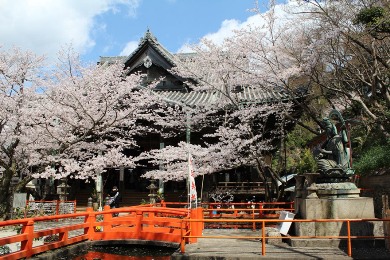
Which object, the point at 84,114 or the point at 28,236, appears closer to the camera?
the point at 28,236

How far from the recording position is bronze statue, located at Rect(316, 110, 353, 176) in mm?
10547

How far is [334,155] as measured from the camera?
10820 millimetres

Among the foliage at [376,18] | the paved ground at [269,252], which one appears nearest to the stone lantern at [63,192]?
the paved ground at [269,252]

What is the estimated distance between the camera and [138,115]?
2050 cm

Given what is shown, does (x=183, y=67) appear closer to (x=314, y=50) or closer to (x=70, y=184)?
(x=314, y=50)

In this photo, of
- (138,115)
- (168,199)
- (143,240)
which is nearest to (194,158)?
(138,115)

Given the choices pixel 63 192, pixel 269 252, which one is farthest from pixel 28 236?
pixel 63 192

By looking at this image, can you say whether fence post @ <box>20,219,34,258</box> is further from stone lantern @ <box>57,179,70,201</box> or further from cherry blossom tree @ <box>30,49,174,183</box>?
stone lantern @ <box>57,179,70,201</box>

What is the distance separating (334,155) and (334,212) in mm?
1684

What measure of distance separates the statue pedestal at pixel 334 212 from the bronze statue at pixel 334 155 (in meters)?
0.40

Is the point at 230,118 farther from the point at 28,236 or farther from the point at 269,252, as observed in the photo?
the point at 28,236

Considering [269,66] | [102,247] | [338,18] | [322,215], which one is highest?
[338,18]

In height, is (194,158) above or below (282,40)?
below

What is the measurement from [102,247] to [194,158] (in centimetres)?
809
